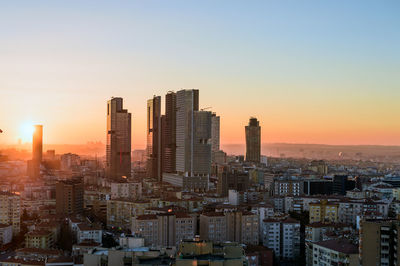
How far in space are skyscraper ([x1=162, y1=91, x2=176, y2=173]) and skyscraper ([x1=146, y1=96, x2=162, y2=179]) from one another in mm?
1105

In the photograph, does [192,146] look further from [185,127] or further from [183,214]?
[183,214]

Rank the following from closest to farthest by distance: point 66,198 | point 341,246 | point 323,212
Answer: point 341,246, point 323,212, point 66,198

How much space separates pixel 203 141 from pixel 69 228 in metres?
14.7

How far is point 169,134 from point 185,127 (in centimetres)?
340

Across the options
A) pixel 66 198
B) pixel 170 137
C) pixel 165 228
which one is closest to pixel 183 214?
pixel 165 228

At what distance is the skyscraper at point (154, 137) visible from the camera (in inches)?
1367

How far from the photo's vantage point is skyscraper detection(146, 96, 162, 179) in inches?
1367

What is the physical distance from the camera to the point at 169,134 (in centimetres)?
3297

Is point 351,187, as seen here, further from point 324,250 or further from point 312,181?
point 324,250

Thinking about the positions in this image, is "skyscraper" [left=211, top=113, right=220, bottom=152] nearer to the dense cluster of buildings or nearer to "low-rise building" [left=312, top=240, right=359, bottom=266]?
the dense cluster of buildings

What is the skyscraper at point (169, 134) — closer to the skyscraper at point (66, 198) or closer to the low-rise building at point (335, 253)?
the skyscraper at point (66, 198)

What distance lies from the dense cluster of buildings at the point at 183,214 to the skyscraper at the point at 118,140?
0.23ft

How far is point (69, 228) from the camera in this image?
1577 cm

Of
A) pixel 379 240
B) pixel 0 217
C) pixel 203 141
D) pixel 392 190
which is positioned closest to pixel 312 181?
pixel 392 190
